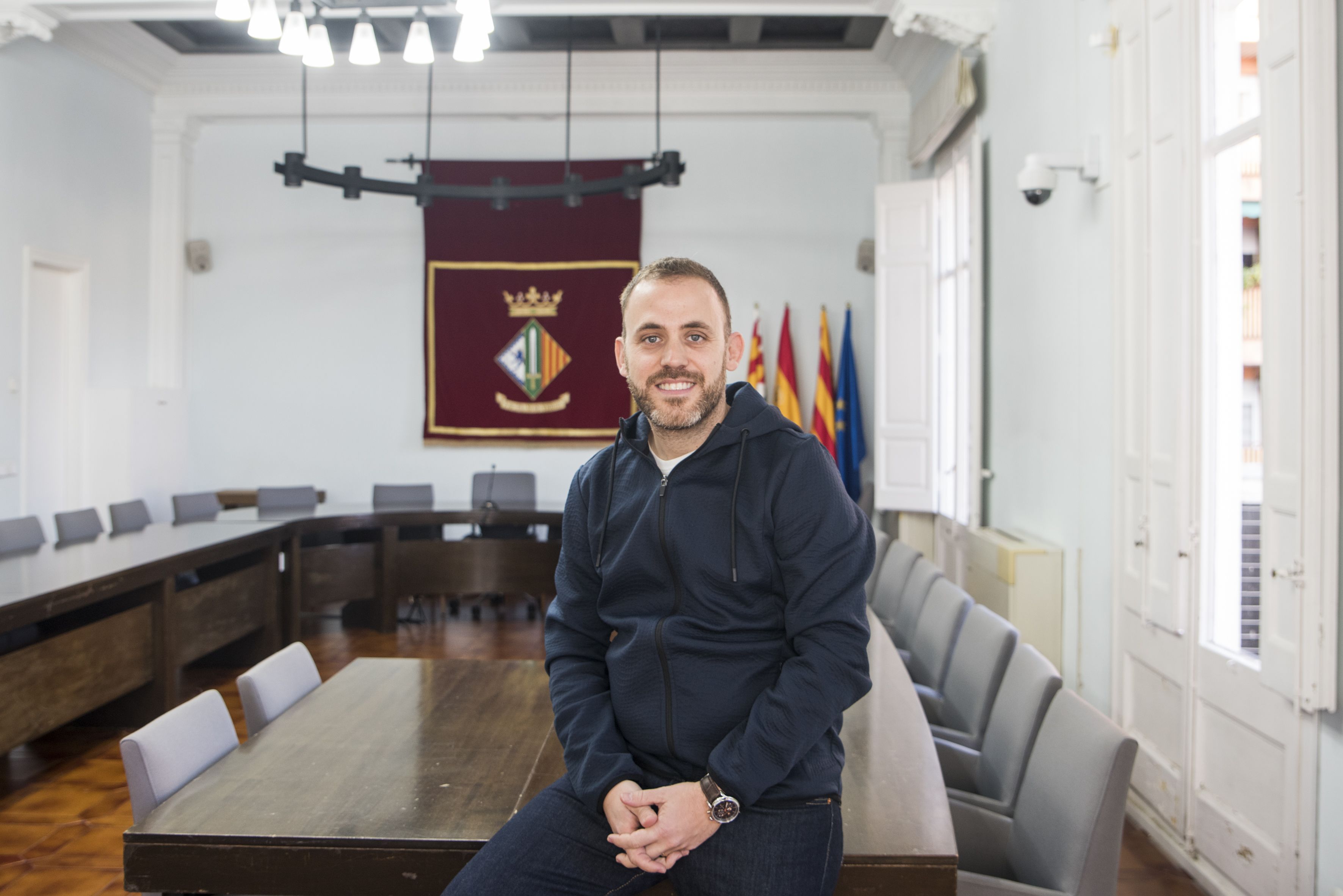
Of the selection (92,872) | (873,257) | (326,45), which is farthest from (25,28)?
(873,257)

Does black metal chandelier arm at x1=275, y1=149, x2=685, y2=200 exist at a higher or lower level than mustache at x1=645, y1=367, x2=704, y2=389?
higher

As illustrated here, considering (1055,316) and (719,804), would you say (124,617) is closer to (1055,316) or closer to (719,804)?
(719,804)

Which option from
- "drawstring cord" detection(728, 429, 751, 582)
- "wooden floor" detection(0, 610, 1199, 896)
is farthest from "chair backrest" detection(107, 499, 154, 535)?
"drawstring cord" detection(728, 429, 751, 582)

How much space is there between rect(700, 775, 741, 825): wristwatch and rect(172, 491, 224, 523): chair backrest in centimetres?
537

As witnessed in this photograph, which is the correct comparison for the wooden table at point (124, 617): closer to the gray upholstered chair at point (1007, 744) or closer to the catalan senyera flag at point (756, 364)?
the gray upholstered chair at point (1007, 744)

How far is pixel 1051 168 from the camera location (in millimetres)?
A: 3949

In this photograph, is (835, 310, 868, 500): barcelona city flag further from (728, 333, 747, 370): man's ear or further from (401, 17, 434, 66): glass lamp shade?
(728, 333, 747, 370): man's ear

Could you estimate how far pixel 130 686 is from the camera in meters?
4.04

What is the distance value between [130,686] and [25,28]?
177 inches

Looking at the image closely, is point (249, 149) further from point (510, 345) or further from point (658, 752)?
point (658, 752)

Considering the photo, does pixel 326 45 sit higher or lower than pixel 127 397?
higher

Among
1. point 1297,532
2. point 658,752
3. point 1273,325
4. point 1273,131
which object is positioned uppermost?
point 1273,131

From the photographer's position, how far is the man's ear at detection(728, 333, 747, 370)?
1.56 m

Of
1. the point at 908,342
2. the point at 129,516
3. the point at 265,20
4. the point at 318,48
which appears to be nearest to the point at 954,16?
the point at 908,342
